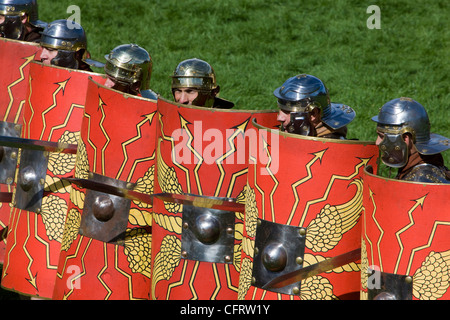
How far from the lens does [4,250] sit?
952 centimetres

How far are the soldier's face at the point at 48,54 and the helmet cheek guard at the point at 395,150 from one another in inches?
142

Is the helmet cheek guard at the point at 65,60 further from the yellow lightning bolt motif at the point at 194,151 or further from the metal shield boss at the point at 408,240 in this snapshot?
the metal shield boss at the point at 408,240

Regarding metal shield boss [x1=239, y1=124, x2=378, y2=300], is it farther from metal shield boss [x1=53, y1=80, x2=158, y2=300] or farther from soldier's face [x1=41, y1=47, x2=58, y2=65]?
soldier's face [x1=41, y1=47, x2=58, y2=65]

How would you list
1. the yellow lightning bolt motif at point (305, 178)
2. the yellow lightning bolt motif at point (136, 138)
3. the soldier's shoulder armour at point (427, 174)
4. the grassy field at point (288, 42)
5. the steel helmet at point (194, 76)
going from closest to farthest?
the soldier's shoulder armour at point (427, 174) → the yellow lightning bolt motif at point (305, 178) → the yellow lightning bolt motif at point (136, 138) → the steel helmet at point (194, 76) → the grassy field at point (288, 42)

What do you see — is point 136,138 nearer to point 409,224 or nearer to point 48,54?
point 48,54

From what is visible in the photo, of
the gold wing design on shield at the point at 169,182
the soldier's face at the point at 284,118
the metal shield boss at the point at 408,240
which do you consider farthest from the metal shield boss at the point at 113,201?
the metal shield boss at the point at 408,240

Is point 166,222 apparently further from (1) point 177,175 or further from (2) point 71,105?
(2) point 71,105

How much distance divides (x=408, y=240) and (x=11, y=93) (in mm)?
4364

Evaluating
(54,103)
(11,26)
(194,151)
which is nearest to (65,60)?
(54,103)

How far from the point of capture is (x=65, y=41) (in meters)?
9.03

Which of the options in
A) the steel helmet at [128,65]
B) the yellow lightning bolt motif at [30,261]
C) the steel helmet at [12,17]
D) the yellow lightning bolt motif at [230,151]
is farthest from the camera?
the steel helmet at [12,17]

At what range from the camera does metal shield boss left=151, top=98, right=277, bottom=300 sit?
23.1 ft

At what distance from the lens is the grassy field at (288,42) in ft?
46.0

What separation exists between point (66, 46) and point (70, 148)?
3.66 feet
